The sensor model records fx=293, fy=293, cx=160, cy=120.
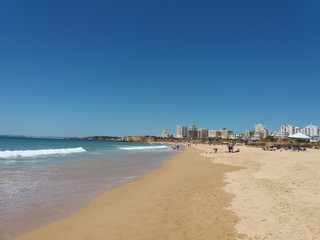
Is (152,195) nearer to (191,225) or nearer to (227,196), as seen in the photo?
(227,196)

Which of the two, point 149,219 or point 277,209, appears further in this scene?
point 277,209

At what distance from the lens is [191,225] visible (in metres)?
6.42

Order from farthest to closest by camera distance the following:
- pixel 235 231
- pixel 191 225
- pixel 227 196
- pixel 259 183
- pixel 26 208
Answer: pixel 259 183 → pixel 227 196 → pixel 26 208 → pixel 191 225 → pixel 235 231

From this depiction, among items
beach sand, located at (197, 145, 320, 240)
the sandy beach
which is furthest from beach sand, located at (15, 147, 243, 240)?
beach sand, located at (197, 145, 320, 240)

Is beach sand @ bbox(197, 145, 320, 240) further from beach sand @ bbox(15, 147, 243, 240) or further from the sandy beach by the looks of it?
beach sand @ bbox(15, 147, 243, 240)

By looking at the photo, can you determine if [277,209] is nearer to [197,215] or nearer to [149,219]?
[197,215]

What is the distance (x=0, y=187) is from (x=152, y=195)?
230 inches

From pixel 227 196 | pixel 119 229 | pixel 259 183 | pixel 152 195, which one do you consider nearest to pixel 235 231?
pixel 119 229

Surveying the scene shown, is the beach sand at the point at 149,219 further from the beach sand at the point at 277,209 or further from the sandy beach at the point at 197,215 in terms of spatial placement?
the beach sand at the point at 277,209

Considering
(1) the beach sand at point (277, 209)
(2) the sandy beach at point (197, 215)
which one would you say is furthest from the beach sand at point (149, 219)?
(1) the beach sand at point (277, 209)

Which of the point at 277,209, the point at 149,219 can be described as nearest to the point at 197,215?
the point at 149,219

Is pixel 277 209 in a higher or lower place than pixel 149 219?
higher

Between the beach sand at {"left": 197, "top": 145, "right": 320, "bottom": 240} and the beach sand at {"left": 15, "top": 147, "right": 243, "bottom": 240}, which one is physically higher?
the beach sand at {"left": 197, "top": 145, "right": 320, "bottom": 240}

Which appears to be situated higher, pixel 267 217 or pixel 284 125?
pixel 284 125
